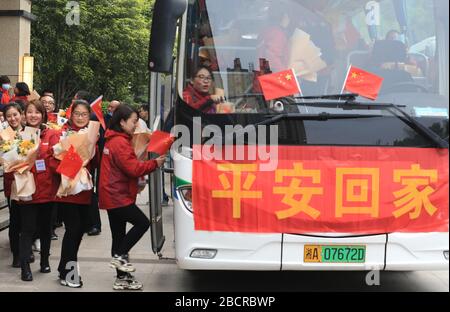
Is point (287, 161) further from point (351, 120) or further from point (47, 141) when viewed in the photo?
point (47, 141)

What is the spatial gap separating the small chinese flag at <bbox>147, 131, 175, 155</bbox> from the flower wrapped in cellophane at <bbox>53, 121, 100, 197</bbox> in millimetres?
692

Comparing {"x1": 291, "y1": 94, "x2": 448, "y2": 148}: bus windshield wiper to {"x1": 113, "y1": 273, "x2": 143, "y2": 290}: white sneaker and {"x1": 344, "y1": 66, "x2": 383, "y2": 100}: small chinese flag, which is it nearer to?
{"x1": 344, "y1": 66, "x2": 383, "y2": 100}: small chinese flag

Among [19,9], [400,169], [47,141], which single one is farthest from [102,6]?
[400,169]

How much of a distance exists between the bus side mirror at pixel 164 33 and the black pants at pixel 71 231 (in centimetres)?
163

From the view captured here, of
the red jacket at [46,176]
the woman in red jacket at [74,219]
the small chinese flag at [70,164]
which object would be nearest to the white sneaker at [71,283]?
the woman in red jacket at [74,219]

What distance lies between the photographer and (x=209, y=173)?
5.23 meters

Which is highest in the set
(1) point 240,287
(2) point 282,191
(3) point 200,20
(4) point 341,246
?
(3) point 200,20

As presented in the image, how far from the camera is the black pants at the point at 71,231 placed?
19.9ft

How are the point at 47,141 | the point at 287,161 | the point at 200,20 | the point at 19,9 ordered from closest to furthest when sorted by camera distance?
1. the point at 287,161
2. the point at 200,20
3. the point at 47,141
4. the point at 19,9

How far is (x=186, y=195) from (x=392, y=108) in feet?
5.84

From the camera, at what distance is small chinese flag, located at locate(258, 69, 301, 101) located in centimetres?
521

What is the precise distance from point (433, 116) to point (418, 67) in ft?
1.51

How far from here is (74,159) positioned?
594cm

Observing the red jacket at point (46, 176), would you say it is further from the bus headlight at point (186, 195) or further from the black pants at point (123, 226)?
the bus headlight at point (186, 195)
